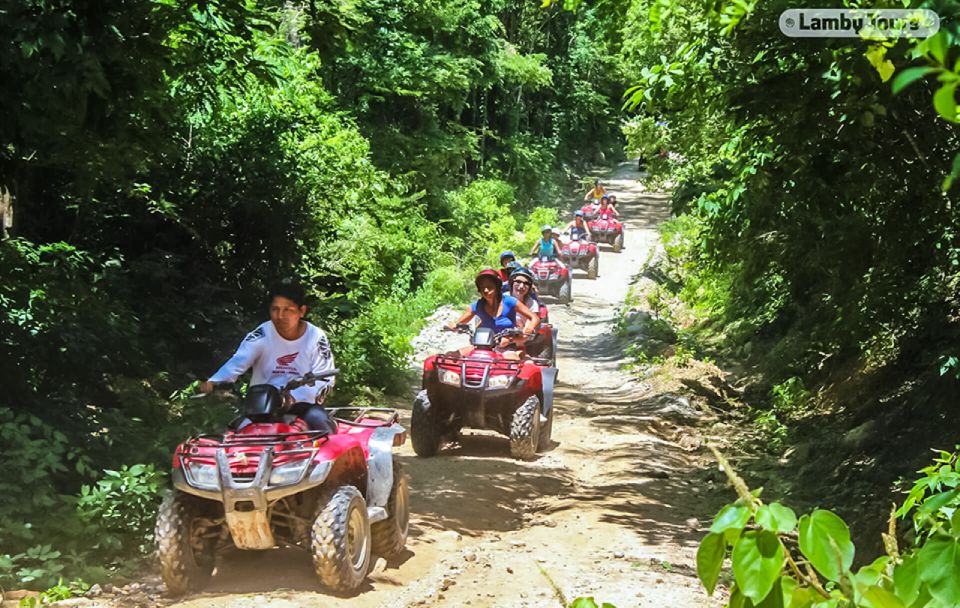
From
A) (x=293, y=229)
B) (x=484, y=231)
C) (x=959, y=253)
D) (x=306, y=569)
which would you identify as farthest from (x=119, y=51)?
(x=484, y=231)

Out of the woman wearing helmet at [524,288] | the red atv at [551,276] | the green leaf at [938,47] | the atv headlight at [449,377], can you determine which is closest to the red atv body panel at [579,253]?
the red atv at [551,276]

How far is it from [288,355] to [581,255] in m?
21.4

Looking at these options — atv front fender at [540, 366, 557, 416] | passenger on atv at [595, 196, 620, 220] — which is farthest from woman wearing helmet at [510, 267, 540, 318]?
passenger on atv at [595, 196, 620, 220]

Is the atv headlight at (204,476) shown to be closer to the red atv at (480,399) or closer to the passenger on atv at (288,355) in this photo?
the passenger on atv at (288,355)

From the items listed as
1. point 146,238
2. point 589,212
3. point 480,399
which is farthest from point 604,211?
point 480,399

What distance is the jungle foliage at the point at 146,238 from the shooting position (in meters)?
7.04

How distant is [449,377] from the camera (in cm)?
1036

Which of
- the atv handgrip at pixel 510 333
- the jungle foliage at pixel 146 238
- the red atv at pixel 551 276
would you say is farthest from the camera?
the red atv at pixel 551 276

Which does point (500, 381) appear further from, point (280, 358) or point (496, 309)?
point (280, 358)

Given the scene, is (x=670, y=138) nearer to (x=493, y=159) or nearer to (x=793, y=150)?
(x=793, y=150)

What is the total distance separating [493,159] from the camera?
38188mm

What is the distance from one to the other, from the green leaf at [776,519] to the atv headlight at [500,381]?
833 centimetres

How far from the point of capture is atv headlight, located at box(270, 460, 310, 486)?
5848 mm

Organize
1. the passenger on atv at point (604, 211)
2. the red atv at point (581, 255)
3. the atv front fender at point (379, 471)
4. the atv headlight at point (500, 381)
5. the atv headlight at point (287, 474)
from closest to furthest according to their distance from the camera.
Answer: the atv headlight at point (287, 474)
the atv front fender at point (379, 471)
the atv headlight at point (500, 381)
the red atv at point (581, 255)
the passenger on atv at point (604, 211)
